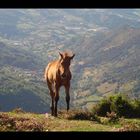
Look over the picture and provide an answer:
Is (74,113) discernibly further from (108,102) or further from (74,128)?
(108,102)

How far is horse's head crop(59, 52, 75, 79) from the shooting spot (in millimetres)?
18406

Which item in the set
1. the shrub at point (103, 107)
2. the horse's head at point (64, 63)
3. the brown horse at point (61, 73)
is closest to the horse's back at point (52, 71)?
the brown horse at point (61, 73)

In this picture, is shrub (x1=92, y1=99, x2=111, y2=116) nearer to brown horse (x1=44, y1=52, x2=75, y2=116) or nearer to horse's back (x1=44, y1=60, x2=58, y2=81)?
horse's back (x1=44, y1=60, x2=58, y2=81)

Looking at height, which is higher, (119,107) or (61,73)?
(61,73)

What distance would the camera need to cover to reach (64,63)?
18.6 m

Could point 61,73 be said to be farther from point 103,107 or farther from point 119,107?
point 103,107

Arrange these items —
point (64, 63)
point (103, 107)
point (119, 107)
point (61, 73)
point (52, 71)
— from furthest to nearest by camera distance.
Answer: point (103, 107)
point (119, 107)
point (52, 71)
point (61, 73)
point (64, 63)

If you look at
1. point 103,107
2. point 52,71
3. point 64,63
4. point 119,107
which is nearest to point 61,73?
point 64,63

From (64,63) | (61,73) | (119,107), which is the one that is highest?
(64,63)

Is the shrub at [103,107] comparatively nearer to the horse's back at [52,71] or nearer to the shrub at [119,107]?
the shrub at [119,107]
